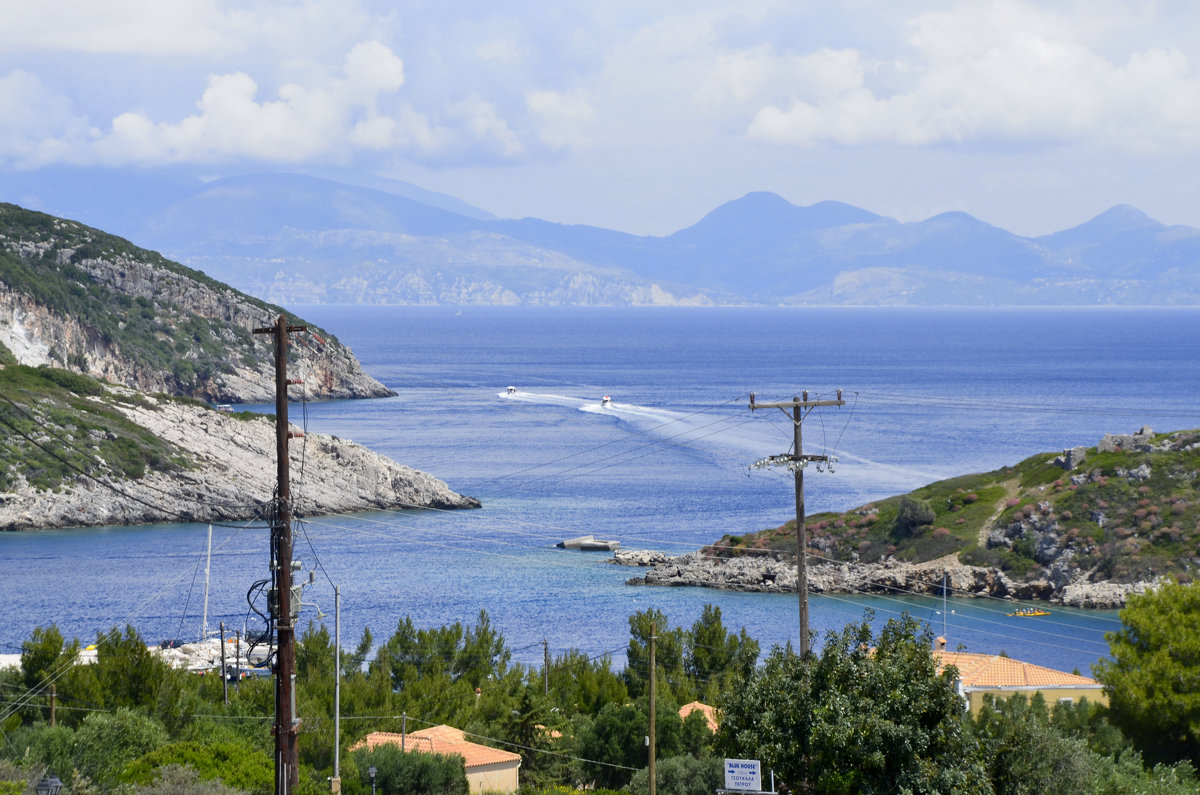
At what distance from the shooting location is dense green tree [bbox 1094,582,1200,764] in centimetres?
2738

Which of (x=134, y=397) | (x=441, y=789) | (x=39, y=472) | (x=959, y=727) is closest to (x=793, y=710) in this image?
(x=959, y=727)

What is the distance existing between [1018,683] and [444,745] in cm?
1592

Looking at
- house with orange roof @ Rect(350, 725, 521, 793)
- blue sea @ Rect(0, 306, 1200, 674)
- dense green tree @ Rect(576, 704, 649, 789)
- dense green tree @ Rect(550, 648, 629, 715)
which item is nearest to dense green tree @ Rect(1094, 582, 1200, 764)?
blue sea @ Rect(0, 306, 1200, 674)

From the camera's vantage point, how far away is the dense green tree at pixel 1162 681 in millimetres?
27375

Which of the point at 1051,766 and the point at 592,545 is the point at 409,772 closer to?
the point at 1051,766

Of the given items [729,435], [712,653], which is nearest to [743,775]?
[712,653]

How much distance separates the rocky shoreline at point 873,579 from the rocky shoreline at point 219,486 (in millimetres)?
21548

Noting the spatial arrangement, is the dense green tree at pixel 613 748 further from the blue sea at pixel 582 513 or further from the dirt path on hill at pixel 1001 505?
the dirt path on hill at pixel 1001 505

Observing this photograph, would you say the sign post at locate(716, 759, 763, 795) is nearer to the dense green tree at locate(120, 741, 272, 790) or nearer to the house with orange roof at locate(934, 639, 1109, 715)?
the dense green tree at locate(120, 741, 272, 790)

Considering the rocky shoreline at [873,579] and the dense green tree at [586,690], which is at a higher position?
the dense green tree at [586,690]

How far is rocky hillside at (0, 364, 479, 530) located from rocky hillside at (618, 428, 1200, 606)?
2423cm

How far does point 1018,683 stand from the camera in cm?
3369

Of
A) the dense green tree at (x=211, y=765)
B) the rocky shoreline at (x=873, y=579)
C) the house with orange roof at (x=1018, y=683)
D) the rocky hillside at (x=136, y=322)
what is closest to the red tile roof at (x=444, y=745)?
the dense green tree at (x=211, y=765)

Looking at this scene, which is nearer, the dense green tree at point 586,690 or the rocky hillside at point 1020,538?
the dense green tree at point 586,690
